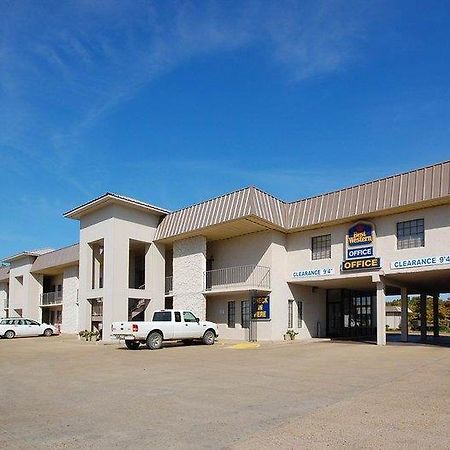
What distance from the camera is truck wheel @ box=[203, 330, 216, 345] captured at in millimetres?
23581

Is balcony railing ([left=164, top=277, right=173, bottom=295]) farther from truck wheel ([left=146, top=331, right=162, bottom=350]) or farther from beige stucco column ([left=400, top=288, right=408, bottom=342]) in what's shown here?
beige stucco column ([left=400, top=288, right=408, bottom=342])

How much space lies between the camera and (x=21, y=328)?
33.3 m

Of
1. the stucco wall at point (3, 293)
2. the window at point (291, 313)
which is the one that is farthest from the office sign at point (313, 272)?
A: the stucco wall at point (3, 293)

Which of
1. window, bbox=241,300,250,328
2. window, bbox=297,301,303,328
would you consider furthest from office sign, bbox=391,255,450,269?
window, bbox=241,300,250,328

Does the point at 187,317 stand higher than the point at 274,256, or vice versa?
the point at 274,256

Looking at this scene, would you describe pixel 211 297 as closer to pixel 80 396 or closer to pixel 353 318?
pixel 353 318

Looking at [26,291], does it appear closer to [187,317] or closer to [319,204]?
[187,317]

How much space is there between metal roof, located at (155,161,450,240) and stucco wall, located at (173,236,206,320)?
111 cm

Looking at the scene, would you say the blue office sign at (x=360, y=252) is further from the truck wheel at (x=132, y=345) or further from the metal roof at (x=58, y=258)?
the metal roof at (x=58, y=258)

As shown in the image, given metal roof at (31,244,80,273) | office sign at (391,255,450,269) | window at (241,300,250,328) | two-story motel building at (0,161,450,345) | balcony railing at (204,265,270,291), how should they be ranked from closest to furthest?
office sign at (391,255,450,269)
two-story motel building at (0,161,450,345)
balcony railing at (204,265,270,291)
window at (241,300,250,328)
metal roof at (31,244,80,273)

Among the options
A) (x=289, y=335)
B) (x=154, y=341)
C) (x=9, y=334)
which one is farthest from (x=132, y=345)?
(x=9, y=334)

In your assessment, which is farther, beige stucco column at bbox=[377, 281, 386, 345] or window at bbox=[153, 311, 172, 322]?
beige stucco column at bbox=[377, 281, 386, 345]

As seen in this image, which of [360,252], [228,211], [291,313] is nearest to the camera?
[360,252]

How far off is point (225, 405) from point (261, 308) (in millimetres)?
18443
